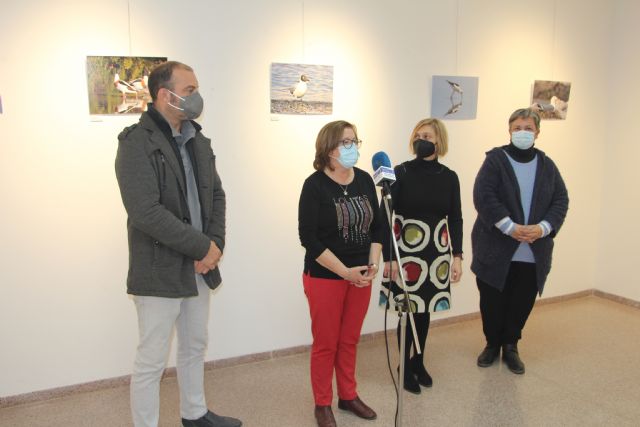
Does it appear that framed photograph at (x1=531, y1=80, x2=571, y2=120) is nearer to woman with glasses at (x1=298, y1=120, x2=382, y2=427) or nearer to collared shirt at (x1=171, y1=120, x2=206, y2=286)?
woman with glasses at (x1=298, y1=120, x2=382, y2=427)

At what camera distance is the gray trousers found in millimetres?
2180

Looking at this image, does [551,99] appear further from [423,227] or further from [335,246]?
[335,246]

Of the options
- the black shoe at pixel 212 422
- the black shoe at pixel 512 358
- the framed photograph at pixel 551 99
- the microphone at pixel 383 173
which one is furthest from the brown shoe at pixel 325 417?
the framed photograph at pixel 551 99

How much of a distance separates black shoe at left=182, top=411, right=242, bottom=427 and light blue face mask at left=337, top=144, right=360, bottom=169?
1.48 meters

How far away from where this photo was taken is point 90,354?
308cm

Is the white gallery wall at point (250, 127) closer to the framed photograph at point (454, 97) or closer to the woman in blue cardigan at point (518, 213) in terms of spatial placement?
the framed photograph at point (454, 97)

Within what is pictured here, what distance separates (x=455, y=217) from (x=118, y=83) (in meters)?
2.16

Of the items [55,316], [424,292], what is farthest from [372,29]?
[55,316]

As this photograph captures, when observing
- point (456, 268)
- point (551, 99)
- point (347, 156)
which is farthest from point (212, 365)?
point (551, 99)

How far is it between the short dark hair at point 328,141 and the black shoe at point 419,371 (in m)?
1.46

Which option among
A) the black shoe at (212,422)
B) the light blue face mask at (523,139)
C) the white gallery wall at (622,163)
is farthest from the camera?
the white gallery wall at (622,163)

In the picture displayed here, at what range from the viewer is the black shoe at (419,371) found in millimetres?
3131

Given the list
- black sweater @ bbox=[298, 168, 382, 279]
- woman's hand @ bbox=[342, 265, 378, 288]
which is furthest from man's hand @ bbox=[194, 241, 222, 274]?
woman's hand @ bbox=[342, 265, 378, 288]

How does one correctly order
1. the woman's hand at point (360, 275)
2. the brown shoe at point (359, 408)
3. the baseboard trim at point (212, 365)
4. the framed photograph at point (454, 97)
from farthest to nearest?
1. the framed photograph at point (454, 97)
2. the baseboard trim at point (212, 365)
3. the brown shoe at point (359, 408)
4. the woman's hand at point (360, 275)
